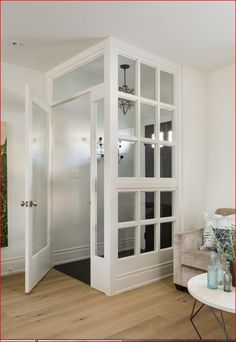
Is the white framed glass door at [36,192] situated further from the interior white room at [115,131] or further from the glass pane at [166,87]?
the glass pane at [166,87]

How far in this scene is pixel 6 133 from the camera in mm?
3816

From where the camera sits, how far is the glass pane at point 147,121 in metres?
3.50

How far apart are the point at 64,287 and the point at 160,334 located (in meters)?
1.37

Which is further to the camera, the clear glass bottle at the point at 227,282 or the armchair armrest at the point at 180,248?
the armchair armrest at the point at 180,248

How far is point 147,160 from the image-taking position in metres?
3.56

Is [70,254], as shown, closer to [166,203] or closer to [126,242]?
[126,242]

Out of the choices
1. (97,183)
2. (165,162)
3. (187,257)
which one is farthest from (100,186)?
(187,257)

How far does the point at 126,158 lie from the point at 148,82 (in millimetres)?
975

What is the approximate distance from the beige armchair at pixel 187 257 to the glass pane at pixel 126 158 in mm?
845

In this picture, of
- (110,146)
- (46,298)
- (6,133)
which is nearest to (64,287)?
(46,298)

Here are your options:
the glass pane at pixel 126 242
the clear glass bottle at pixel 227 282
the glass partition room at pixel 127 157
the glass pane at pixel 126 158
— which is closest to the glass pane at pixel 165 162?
the glass partition room at pixel 127 157

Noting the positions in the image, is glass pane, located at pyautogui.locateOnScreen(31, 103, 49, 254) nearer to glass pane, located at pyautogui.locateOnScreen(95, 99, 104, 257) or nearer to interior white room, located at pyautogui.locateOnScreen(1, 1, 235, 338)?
interior white room, located at pyautogui.locateOnScreen(1, 1, 235, 338)

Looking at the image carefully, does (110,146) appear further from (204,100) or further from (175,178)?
(204,100)

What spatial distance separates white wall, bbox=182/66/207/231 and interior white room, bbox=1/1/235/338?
19 millimetres
